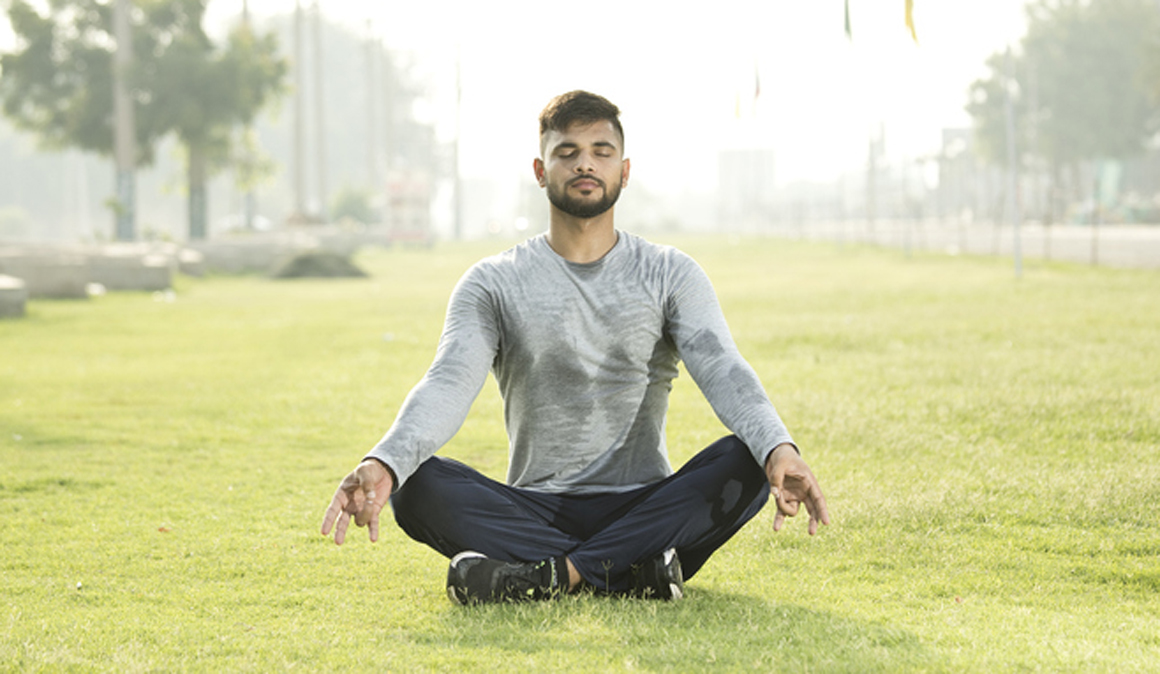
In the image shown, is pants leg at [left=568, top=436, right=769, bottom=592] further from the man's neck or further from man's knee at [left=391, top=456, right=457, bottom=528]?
the man's neck

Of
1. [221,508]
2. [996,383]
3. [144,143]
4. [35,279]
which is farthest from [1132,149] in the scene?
[221,508]

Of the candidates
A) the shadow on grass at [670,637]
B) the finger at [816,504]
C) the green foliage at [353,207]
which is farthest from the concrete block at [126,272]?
the green foliage at [353,207]

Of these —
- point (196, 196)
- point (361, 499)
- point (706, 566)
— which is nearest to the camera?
point (361, 499)

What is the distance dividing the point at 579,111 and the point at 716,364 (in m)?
0.88

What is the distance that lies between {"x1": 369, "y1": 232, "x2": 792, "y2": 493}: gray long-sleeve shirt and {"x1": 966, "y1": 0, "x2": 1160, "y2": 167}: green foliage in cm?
6552

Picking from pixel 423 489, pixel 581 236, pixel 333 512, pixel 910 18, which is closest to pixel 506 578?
pixel 423 489

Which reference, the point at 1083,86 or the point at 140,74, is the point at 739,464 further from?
the point at 1083,86

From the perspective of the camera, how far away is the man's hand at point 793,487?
358 centimetres

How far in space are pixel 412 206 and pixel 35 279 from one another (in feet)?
100

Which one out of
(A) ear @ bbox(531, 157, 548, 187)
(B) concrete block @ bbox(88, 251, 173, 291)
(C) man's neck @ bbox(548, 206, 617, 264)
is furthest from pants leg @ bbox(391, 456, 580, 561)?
(B) concrete block @ bbox(88, 251, 173, 291)

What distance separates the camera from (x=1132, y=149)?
225 ft

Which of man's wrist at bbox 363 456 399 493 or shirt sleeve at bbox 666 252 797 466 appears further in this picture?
shirt sleeve at bbox 666 252 797 466

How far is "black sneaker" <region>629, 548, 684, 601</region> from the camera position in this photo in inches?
159

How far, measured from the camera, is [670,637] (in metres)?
3.64
